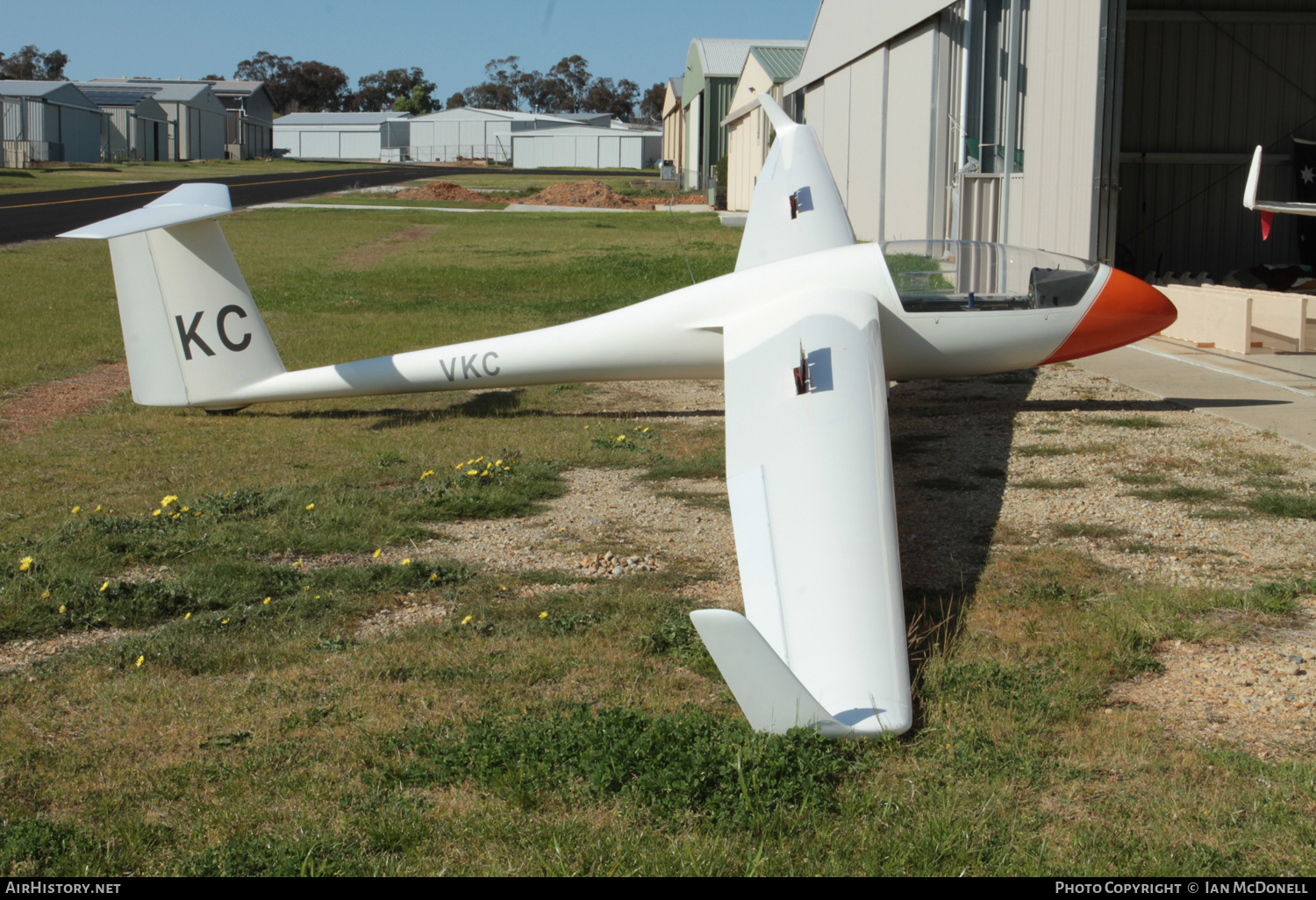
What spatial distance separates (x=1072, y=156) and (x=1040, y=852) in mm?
12562

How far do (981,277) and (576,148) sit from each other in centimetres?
10092

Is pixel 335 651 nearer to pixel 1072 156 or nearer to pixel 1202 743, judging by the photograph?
pixel 1202 743

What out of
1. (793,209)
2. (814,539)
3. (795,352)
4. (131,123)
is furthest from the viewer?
(131,123)

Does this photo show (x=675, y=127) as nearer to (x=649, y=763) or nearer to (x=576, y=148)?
(x=576, y=148)

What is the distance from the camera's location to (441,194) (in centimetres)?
5091

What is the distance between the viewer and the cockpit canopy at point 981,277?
28.2 ft

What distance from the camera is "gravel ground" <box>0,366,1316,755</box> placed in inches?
186

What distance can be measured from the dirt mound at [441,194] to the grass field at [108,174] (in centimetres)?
1427

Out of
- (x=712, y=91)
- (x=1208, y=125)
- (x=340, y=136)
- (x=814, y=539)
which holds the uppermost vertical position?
(x=340, y=136)

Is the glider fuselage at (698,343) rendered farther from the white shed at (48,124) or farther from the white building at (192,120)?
the white building at (192,120)

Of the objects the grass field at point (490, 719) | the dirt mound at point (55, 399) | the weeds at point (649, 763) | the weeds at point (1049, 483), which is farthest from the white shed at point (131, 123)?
the weeds at point (649, 763)

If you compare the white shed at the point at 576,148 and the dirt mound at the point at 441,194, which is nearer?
the dirt mound at the point at 441,194

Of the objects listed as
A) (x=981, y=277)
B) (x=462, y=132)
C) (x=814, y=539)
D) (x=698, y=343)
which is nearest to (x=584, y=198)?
(x=698, y=343)
